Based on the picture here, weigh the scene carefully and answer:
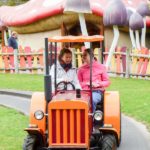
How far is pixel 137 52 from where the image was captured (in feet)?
59.4

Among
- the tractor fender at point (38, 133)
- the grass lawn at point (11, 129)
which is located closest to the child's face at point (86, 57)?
the tractor fender at point (38, 133)

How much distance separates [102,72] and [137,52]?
34.5ft

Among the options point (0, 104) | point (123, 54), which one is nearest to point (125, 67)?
point (123, 54)

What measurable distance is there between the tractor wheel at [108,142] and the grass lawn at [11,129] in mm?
1141

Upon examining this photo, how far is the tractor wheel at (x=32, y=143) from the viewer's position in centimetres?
678

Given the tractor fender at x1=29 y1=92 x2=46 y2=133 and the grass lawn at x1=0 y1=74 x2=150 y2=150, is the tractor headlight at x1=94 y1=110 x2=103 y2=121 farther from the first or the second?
the grass lawn at x1=0 y1=74 x2=150 y2=150

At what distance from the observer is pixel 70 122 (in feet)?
21.9

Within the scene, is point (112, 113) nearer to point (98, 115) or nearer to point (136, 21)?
point (98, 115)

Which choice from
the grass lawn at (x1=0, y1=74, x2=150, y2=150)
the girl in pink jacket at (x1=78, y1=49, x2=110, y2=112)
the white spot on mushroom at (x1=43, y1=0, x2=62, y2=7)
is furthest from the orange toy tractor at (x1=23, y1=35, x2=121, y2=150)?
the white spot on mushroom at (x1=43, y1=0, x2=62, y2=7)

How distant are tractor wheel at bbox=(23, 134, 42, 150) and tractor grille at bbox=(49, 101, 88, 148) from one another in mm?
251

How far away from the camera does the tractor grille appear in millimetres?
6676

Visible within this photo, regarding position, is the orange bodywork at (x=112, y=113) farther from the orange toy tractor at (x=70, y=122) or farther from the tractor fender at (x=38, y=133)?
the tractor fender at (x=38, y=133)

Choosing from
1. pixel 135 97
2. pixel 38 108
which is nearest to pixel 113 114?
pixel 38 108

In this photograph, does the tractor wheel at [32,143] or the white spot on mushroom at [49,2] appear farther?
the white spot on mushroom at [49,2]
